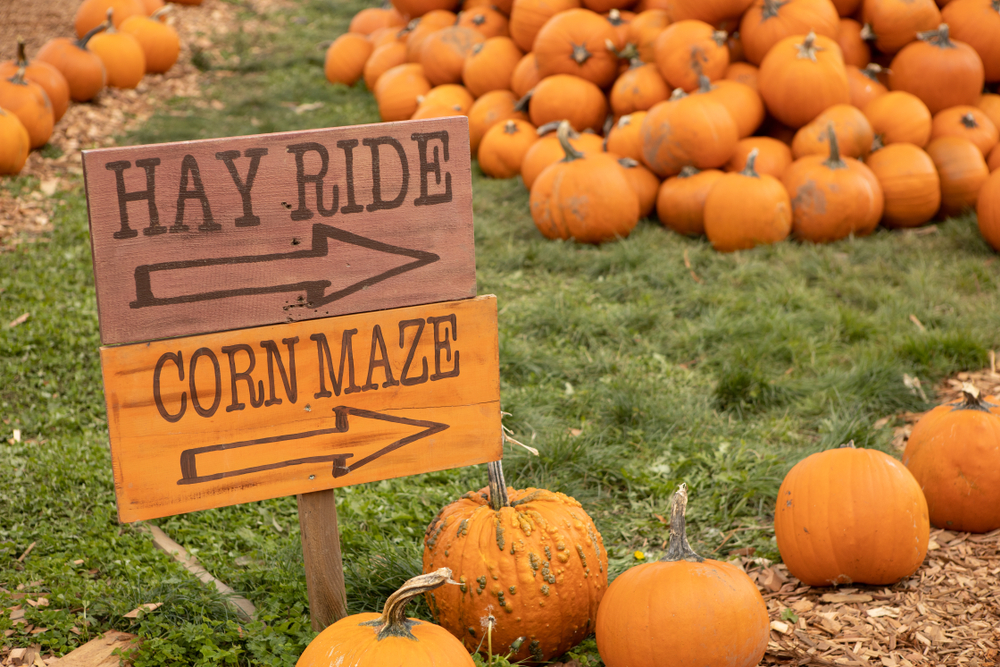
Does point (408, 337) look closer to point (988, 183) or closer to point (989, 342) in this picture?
point (989, 342)

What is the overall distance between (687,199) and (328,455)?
4024 millimetres

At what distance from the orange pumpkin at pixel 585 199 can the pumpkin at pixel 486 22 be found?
259 centimetres

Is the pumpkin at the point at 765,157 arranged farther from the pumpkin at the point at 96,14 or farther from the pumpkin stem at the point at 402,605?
the pumpkin at the point at 96,14

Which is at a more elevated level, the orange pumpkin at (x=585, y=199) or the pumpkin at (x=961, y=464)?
the orange pumpkin at (x=585, y=199)

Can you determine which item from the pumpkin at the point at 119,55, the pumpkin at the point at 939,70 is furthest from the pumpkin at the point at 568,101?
the pumpkin at the point at 119,55

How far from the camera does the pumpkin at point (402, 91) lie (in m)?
7.59

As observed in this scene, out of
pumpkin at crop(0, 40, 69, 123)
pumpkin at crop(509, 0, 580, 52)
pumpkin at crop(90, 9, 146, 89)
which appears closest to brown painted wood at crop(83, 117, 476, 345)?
pumpkin at crop(509, 0, 580, 52)

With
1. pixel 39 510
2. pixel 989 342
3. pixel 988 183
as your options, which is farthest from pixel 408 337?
pixel 988 183

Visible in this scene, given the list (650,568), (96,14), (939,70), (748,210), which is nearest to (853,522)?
(650,568)

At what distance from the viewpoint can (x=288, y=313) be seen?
1.85 m

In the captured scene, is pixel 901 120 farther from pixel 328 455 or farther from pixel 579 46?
pixel 328 455

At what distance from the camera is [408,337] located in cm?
194

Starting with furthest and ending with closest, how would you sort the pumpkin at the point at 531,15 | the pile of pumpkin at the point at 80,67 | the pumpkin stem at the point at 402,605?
the pumpkin at the point at 531,15 → the pile of pumpkin at the point at 80,67 → the pumpkin stem at the point at 402,605

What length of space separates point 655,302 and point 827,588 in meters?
2.26
